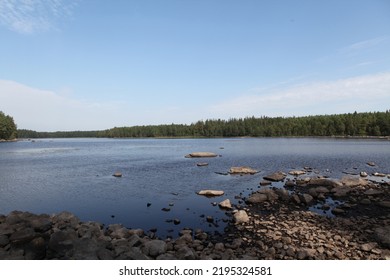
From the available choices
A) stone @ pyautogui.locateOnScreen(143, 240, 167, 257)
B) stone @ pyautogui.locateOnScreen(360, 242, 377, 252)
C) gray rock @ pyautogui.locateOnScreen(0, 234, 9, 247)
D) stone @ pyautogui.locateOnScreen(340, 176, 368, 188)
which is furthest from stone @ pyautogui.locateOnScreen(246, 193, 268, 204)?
gray rock @ pyautogui.locateOnScreen(0, 234, 9, 247)

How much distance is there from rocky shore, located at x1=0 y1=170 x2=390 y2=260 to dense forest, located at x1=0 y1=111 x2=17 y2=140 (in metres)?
161

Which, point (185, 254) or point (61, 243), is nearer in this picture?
point (61, 243)

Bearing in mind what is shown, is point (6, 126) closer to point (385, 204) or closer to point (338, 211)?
point (338, 211)

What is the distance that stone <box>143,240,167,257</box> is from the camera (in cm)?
1392

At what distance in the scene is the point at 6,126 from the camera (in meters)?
153

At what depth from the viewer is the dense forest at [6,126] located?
149 meters

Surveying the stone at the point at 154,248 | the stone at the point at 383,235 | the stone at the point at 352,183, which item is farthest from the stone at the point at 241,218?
the stone at the point at 352,183

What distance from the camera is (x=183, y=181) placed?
36.6 meters

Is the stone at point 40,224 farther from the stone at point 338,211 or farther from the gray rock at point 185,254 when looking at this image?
the stone at point 338,211

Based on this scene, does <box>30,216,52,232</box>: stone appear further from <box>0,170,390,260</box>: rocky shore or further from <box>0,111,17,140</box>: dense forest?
<box>0,111,17,140</box>: dense forest

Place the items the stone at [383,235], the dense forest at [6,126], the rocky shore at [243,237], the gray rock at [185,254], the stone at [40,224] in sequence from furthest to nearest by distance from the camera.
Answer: the dense forest at [6,126] < the stone at [40,224] < the stone at [383,235] < the rocky shore at [243,237] < the gray rock at [185,254]

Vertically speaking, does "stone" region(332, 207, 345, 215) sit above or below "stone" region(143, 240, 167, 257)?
below

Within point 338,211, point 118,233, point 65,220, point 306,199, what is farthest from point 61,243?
point 306,199

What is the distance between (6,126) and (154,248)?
175m
